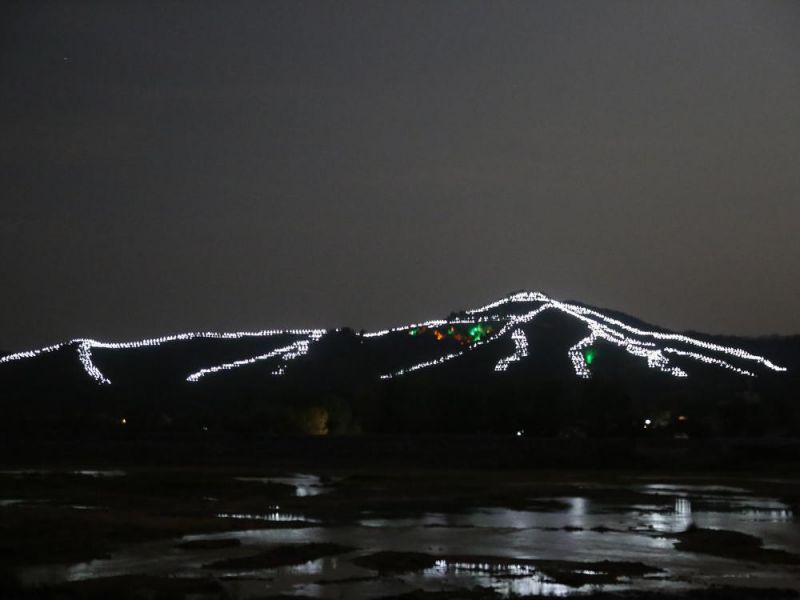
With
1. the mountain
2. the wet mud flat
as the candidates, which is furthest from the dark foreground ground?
the mountain

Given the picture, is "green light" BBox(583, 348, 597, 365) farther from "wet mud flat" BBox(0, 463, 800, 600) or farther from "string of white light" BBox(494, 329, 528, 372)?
"wet mud flat" BBox(0, 463, 800, 600)

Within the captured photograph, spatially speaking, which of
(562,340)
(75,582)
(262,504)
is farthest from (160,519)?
(562,340)

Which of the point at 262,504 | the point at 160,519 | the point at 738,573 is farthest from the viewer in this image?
the point at 262,504

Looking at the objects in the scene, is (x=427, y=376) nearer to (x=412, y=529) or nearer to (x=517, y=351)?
(x=517, y=351)

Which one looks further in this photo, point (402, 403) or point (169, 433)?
point (402, 403)

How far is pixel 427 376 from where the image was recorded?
361ft

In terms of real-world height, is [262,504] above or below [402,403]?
below

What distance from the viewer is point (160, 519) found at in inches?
1345

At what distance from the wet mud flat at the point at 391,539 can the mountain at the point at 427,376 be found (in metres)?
36.6

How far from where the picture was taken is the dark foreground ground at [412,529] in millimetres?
22938

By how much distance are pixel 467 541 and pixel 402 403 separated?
A: 6269 cm

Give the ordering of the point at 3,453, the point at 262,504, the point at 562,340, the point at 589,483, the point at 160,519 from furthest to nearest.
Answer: the point at 562,340 → the point at 3,453 → the point at 589,483 → the point at 262,504 → the point at 160,519

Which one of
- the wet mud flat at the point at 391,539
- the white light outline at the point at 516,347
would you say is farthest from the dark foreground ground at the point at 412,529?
the white light outline at the point at 516,347

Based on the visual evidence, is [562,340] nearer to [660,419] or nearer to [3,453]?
[660,419]
